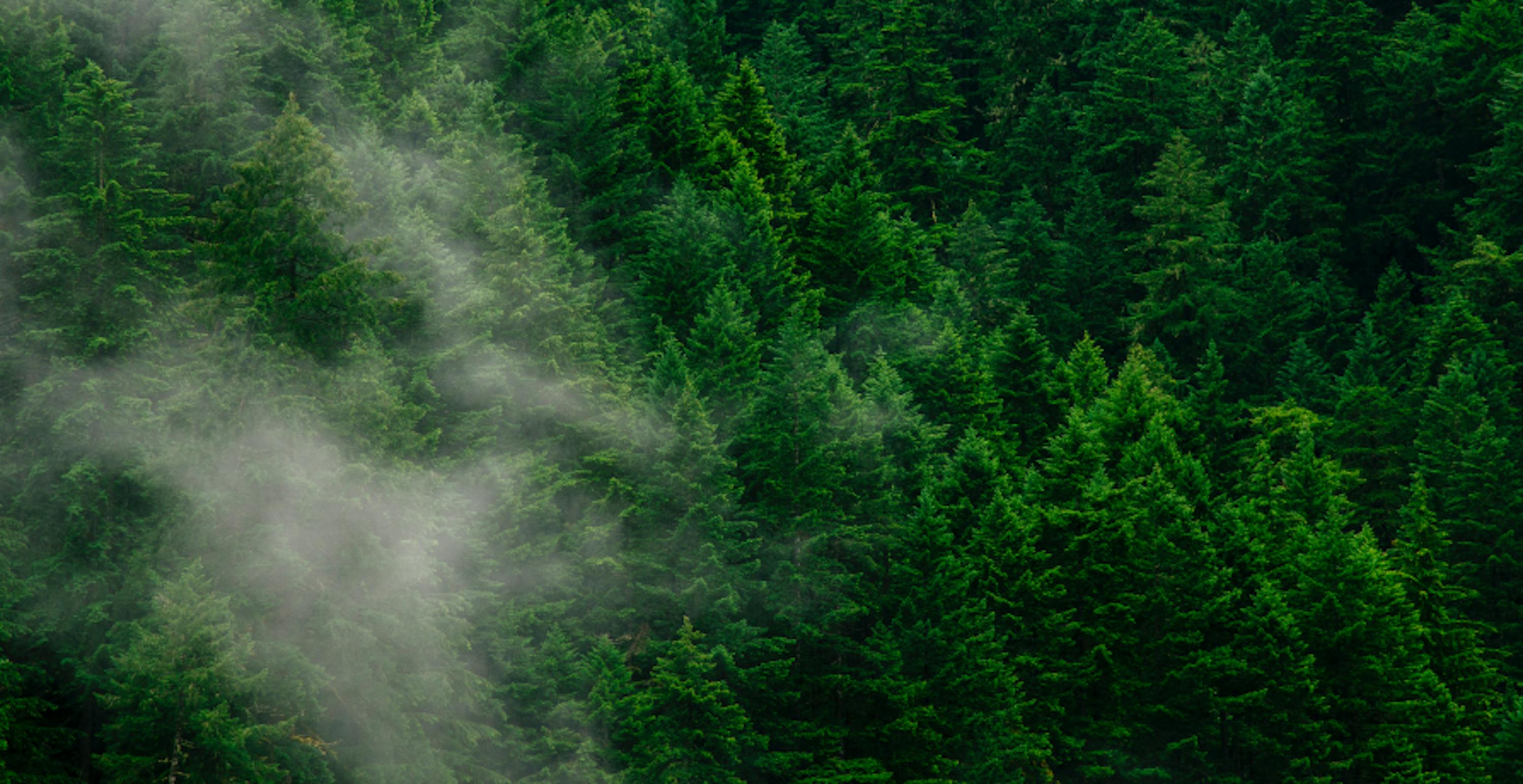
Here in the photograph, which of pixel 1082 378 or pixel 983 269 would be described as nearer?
pixel 1082 378

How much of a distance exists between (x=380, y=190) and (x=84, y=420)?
8576 millimetres

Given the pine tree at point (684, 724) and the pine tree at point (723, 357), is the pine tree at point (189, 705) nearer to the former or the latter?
the pine tree at point (684, 724)

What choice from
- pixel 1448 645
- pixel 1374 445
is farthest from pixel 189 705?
pixel 1374 445

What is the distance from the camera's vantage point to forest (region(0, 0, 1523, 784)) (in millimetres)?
31609

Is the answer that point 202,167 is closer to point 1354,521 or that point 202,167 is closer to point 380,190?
point 380,190

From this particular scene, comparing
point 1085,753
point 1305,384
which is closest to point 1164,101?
point 1305,384

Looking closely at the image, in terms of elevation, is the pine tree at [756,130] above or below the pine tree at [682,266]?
above

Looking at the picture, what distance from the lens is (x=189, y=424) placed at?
1267 inches

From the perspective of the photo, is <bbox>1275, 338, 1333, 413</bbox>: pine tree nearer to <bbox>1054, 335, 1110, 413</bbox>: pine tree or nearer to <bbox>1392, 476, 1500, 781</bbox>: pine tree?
<bbox>1054, 335, 1110, 413</bbox>: pine tree

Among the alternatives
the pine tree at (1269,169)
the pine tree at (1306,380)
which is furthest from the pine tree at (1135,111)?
the pine tree at (1306,380)

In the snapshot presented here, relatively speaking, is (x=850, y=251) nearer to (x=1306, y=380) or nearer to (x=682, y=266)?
(x=682, y=266)

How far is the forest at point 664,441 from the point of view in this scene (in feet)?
104

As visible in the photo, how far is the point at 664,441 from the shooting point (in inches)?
1535

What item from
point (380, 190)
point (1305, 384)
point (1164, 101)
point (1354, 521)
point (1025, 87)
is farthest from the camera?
point (1025, 87)
